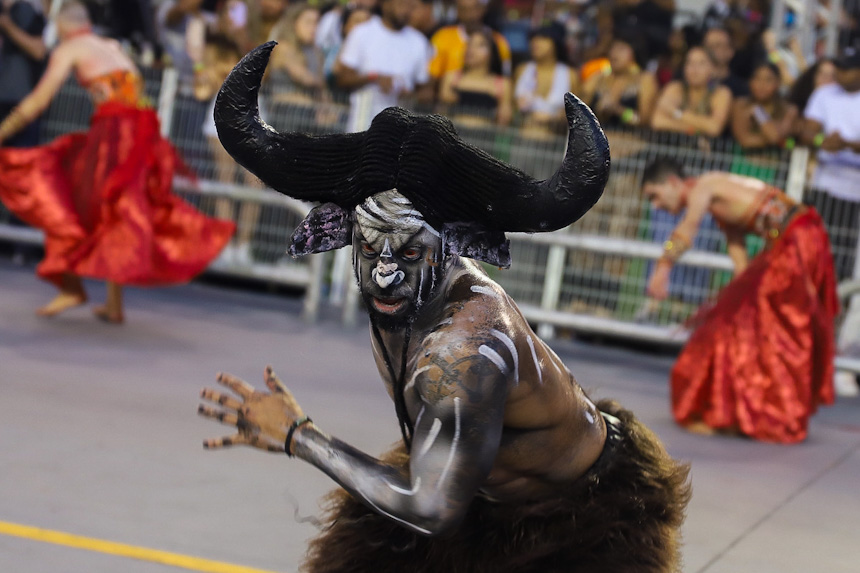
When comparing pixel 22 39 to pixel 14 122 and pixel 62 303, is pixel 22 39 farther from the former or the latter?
pixel 62 303

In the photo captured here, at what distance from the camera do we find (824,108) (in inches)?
330

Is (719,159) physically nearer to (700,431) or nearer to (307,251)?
(700,431)

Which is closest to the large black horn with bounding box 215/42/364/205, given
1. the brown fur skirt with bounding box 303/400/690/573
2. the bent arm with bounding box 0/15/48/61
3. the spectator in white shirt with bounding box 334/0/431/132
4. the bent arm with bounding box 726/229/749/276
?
the brown fur skirt with bounding box 303/400/690/573

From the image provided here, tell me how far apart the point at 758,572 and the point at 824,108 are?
4852mm

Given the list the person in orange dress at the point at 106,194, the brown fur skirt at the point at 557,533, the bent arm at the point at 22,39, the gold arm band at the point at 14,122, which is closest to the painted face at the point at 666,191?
the person in orange dress at the point at 106,194

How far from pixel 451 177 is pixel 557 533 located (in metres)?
0.80

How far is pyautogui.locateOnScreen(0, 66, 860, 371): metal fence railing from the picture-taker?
8.36 m

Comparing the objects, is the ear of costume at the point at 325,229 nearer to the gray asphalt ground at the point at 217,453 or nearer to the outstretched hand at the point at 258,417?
the outstretched hand at the point at 258,417

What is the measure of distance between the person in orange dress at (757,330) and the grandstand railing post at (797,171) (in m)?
1.55

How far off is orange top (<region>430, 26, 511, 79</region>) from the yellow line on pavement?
5943 mm

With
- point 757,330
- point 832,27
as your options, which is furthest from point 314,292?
point 832,27

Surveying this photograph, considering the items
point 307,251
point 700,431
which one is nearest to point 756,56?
point 700,431

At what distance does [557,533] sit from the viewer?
8.70 ft

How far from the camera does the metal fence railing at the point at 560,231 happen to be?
27.4 feet
